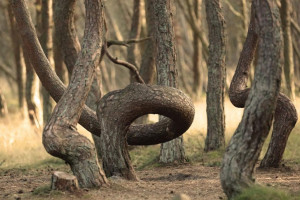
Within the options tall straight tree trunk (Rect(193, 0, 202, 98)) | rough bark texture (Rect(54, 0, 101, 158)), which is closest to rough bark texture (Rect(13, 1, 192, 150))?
rough bark texture (Rect(54, 0, 101, 158))

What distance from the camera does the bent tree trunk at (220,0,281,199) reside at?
27.0ft

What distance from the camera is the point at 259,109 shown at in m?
8.23

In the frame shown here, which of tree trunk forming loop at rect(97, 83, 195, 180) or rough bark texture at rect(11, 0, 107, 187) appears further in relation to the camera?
tree trunk forming loop at rect(97, 83, 195, 180)

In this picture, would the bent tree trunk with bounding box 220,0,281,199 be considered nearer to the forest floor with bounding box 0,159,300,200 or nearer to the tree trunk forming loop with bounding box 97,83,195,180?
the forest floor with bounding box 0,159,300,200

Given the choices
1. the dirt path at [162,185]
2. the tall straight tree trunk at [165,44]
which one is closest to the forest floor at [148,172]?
the dirt path at [162,185]

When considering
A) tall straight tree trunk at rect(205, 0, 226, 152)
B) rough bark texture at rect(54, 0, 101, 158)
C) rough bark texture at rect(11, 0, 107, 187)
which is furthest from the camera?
tall straight tree trunk at rect(205, 0, 226, 152)

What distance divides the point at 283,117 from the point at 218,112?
2.95 m

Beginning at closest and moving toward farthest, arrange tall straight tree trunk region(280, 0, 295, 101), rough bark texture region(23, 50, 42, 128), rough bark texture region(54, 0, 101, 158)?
rough bark texture region(54, 0, 101, 158) < rough bark texture region(23, 50, 42, 128) < tall straight tree trunk region(280, 0, 295, 101)

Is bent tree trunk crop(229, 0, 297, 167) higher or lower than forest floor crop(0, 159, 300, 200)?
higher

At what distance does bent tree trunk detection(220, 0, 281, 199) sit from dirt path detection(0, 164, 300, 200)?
828 mm

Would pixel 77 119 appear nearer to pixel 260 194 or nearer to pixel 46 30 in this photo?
pixel 260 194

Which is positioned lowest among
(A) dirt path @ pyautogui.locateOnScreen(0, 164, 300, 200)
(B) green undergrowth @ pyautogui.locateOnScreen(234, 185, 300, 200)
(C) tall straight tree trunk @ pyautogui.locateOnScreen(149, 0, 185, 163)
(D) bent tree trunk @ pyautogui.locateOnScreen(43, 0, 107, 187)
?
(A) dirt path @ pyautogui.locateOnScreen(0, 164, 300, 200)

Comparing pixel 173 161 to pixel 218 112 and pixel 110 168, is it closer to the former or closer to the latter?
pixel 218 112

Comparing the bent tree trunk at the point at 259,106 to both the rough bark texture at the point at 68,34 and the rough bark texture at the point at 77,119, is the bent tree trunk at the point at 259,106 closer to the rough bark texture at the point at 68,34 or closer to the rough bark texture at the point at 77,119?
the rough bark texture at the point at 77,119
